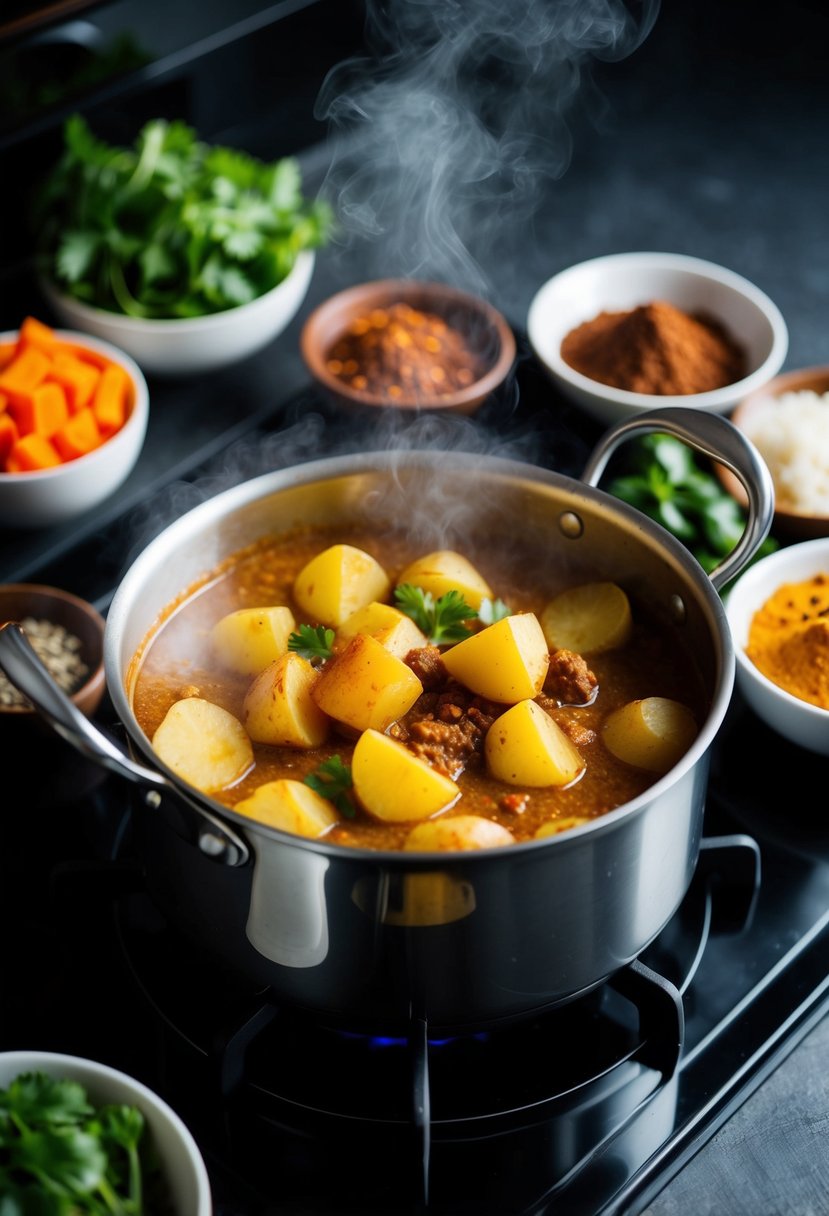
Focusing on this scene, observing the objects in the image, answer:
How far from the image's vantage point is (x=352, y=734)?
1664 millimetres

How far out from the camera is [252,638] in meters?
1.78

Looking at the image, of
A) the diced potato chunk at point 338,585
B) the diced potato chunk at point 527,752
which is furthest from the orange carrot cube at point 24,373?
the diced potato chunk at point 527,752

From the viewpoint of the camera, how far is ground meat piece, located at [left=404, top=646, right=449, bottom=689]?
5.62ft

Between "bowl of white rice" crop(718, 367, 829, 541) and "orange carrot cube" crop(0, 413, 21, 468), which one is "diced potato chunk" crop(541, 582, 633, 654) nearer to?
"bowl of white rice" crop(718, 367, 829, 541)

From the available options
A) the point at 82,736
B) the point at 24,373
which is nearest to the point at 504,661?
the point at 82,736

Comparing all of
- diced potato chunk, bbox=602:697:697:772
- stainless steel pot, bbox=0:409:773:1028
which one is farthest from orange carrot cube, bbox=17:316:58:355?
diced potato chunk, bbox=602:697:697:772

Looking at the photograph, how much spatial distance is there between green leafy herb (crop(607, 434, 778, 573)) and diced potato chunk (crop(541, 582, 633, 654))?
38 centimetres

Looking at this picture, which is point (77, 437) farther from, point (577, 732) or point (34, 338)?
point (577, 732)

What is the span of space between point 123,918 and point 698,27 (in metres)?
3.22

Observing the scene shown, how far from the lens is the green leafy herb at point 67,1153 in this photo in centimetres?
123

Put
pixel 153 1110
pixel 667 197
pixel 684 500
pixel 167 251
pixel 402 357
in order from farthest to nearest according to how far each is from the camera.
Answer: pixel 667 197 < pixel 167 251 < pixel 402 357 < pixel 684 500 < pixel 153 1110

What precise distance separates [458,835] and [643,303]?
180 cm

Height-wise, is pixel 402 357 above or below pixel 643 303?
above

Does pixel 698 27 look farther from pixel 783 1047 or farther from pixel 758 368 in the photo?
pixel 783 1047
